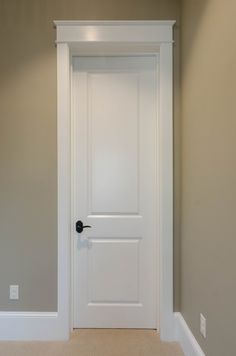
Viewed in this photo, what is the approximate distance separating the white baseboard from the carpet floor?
4cm

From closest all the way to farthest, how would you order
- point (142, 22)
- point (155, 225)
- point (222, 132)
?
point (222, 132) < point (142, 22) < point (155, 225)

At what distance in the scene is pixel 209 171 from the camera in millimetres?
1612

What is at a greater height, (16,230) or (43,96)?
(43,96)

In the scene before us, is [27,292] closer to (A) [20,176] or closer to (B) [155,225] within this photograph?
(A) [20,176]

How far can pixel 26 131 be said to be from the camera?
87.4 inches

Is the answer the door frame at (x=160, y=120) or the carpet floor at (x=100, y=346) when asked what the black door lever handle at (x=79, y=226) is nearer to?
the door frame at (x=160, y=120)

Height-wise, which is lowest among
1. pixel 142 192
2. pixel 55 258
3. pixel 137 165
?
pixel 55 258

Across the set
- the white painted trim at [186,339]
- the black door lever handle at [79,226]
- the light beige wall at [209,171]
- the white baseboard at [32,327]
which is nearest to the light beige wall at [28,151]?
the white baseboard at [32,327]

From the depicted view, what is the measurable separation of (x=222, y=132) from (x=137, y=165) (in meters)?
1.00

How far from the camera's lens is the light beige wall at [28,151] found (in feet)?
7.24

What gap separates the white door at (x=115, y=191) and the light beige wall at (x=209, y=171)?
332 mm

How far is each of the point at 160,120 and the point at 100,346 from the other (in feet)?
5.84

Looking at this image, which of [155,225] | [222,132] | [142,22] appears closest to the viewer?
[222,132]

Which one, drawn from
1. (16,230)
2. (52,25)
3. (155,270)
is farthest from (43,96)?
(155,270)
